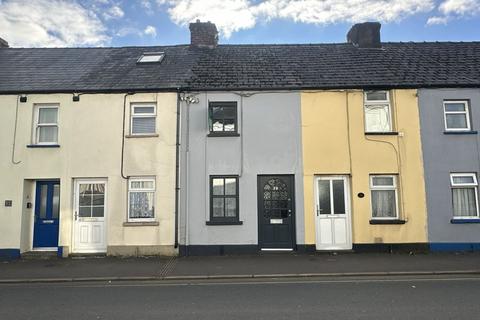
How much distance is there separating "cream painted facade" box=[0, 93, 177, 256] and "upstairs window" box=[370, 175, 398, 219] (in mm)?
6666

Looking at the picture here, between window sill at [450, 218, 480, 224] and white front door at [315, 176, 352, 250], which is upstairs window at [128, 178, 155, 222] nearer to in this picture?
white front door at [315, 176, 352, 250]

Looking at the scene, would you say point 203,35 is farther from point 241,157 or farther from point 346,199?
point 346,199

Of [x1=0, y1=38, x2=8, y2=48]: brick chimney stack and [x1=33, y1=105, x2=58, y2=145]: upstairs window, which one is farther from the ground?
[x1=0, y1=38, x2=8, y2=48]: brick chimney stack

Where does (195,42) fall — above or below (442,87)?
above

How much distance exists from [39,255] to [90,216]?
194cm

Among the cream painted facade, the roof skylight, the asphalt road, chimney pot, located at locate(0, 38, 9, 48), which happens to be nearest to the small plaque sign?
the cream painted facade

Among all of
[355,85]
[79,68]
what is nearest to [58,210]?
[79,68]

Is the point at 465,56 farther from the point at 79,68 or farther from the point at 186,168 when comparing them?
the point at 79,68

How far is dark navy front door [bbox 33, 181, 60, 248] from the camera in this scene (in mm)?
12461

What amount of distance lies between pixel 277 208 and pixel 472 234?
6.34 m

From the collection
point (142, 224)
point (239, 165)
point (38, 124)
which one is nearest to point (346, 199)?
point (239, 165)

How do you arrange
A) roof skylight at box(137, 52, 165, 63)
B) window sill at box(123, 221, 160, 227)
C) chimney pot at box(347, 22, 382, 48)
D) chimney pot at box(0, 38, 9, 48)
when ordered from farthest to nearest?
chimney pot at box(0, 38, 9, 48)
chimney pot at box(347, 22, 382, 48)
roof skylight at box(137, 52, 165, 63)
window sill at box(123, 221, 160, 227)

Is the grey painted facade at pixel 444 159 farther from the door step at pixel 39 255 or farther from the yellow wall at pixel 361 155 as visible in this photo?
the door step at pixel 39 255

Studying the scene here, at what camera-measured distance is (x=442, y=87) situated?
501 inches
